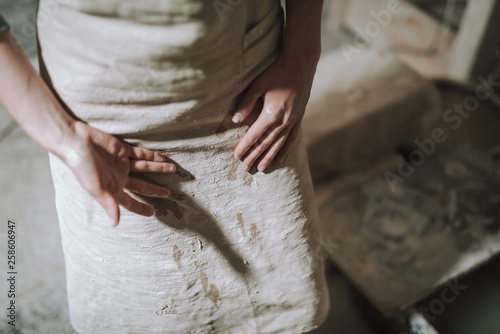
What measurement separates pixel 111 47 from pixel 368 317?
1.26 m

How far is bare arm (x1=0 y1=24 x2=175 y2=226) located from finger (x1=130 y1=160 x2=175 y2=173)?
34 millimetres

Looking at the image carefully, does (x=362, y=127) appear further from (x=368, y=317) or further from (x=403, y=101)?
(x=368, y=317)

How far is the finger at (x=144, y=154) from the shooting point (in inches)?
26.6

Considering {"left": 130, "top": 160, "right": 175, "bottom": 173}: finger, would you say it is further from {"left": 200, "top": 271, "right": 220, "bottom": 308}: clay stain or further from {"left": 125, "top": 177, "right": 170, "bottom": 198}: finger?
{"left": 200, "top": 271, "right": 220, "bottom": 308}: clay stain

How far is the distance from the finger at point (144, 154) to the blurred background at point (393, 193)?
2.65 ft

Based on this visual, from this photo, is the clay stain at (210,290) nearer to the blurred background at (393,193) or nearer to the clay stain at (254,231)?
the clay stain at (254,231)

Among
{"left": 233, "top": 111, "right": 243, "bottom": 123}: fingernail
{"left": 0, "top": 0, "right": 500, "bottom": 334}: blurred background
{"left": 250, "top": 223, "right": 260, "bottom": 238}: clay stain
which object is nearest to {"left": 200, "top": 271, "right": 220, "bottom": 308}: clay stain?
{"left": 250, "top": 223, "right": 260, "bottom": 238}: clay stain

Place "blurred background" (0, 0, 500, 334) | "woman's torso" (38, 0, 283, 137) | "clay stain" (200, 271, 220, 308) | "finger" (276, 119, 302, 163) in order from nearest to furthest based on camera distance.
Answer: "woman's torso" (38, 0, 283, 137) < "finger" (276, 119, 302, 163) < "clay stain" (200, 271, 220, 308) < "blurred background" (0, 0, 500, 334)

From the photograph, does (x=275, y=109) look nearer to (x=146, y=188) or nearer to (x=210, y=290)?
(x=146, y=188)

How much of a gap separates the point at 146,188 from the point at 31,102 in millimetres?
208

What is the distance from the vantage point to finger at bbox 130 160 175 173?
2.23ft

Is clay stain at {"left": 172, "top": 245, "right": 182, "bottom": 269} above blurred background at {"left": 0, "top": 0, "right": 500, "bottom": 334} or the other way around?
above

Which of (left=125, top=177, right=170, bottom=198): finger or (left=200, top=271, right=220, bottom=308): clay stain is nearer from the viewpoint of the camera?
(left=125, top=177, right=170, bottom=198): finger

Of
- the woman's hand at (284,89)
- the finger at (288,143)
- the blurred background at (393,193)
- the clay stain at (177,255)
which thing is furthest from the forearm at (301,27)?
the blurred background at (393,193)
